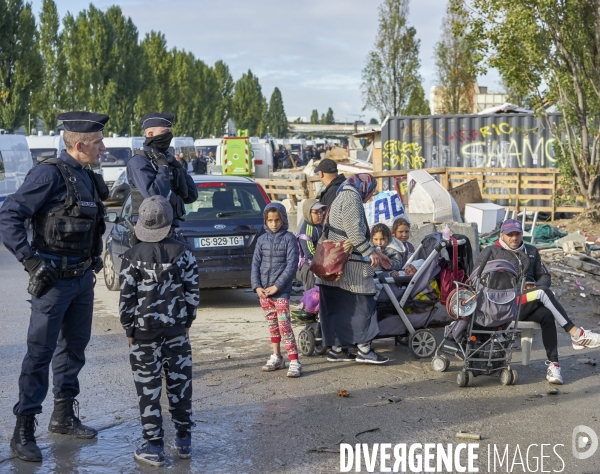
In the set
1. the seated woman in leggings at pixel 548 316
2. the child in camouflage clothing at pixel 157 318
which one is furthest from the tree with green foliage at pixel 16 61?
the child in camouflage clothing at pixel 157 318

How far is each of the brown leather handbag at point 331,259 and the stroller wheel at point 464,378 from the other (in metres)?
1.38

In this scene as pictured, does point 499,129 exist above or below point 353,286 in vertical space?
above

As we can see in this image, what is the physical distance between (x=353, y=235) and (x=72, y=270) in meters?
2.88

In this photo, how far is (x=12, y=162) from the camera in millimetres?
20656

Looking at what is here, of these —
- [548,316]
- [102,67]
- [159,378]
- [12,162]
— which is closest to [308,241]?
[548,316]

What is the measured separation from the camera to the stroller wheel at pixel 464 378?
281 inches

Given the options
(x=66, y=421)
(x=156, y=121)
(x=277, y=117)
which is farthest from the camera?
(x=277, y=117)

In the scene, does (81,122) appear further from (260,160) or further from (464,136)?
(260,160)

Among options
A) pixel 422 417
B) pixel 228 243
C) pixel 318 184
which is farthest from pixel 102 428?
pixel 318 184

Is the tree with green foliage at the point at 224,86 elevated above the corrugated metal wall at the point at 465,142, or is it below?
above

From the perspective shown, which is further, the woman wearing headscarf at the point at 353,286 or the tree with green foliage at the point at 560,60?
the tree with green foliage at the point at 560,60

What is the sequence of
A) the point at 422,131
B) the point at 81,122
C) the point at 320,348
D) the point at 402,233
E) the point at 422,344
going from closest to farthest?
1. the point at 81,122
2. the point at 422,344
3. the point at 320,348
4. the point at 402,233
5. the point at 422,131

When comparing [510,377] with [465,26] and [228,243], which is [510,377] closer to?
[228,243]

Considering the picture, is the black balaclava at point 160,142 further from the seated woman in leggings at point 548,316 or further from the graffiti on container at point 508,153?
the graffiti on container at point 508,153
